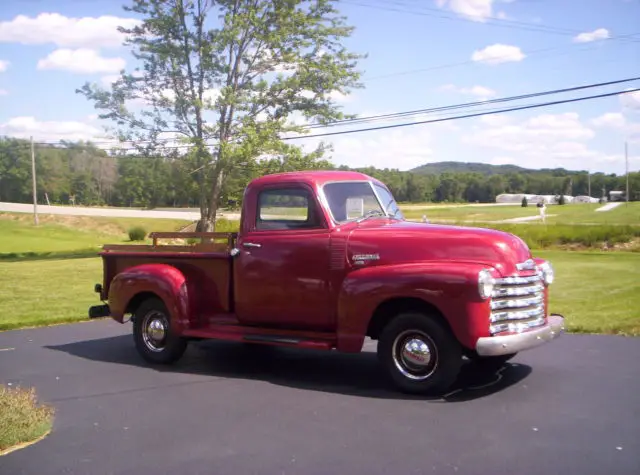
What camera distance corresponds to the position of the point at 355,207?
7.63 m

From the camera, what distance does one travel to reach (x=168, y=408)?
6.32 m

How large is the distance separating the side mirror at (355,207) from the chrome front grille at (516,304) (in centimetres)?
189

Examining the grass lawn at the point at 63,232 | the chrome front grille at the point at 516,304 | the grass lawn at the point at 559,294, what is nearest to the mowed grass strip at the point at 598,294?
the grass lawn at the point at 559,294

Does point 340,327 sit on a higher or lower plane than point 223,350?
higher

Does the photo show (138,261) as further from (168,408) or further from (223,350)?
(168,408)

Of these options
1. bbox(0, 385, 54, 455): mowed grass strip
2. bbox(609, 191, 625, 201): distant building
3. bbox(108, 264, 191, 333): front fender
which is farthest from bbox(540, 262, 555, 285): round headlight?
bbox(609, 191, 625, 201): distant building

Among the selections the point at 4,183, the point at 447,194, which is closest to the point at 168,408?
the point at 447,194

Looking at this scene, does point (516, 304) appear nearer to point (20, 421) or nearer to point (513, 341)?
point (513, 341)

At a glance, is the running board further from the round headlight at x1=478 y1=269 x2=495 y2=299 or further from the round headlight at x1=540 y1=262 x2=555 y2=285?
the round headlight at x1=540 y1=262 x2=555 y2=285

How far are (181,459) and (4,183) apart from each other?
81.7 meters

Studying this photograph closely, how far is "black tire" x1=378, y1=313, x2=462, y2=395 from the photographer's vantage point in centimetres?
632

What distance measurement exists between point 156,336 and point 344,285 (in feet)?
9.41

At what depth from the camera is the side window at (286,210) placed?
749 centimetres

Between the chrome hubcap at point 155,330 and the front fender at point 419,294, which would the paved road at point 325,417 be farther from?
the front fender at point 419,294
